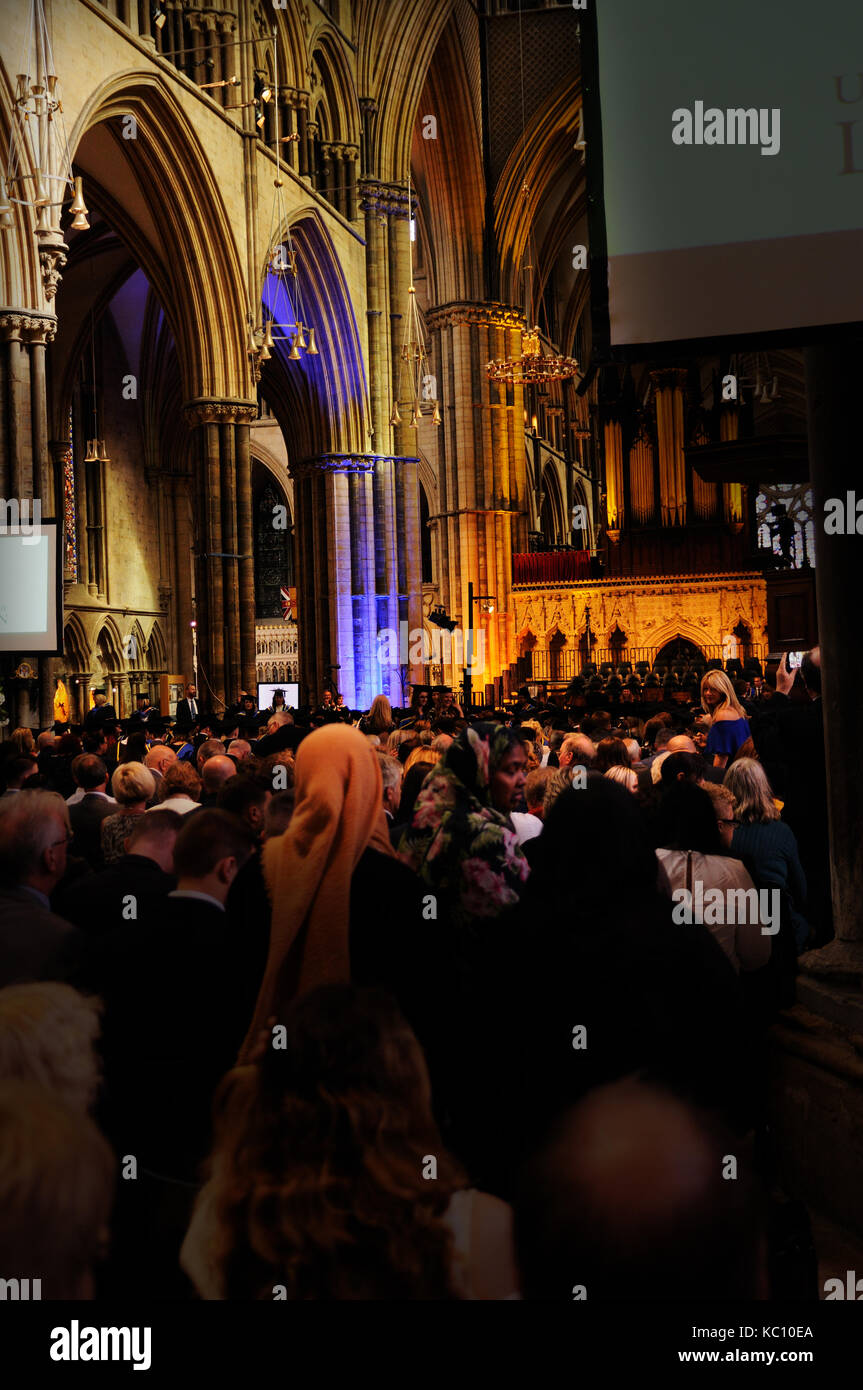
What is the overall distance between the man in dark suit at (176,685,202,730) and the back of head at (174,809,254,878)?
11.8 m

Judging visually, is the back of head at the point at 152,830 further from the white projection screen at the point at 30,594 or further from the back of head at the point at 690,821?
the white projection screen at the point at 30,594

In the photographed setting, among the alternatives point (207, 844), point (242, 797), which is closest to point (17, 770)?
point (242, 797)

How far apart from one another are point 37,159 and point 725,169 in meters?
10.5

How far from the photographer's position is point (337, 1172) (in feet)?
4.99

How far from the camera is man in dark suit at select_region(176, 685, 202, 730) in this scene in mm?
14758

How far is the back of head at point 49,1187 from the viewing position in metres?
1.47

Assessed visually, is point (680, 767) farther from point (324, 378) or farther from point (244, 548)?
point (324, 378)

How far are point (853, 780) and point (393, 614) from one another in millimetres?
21068

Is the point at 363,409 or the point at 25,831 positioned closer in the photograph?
the point at 25,831

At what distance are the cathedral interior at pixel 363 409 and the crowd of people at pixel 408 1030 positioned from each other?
3.82 feet

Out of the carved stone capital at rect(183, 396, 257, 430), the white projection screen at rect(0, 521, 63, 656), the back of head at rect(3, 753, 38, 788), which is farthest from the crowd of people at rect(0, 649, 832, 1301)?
the carved stone capital at rect(183, 396, 257, 430)

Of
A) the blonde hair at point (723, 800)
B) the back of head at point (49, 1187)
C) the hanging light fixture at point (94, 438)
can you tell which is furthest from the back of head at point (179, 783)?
the hanging light fixture at point (94, 438)

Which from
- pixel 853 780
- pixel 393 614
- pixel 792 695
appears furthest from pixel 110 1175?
pixel 393 614
